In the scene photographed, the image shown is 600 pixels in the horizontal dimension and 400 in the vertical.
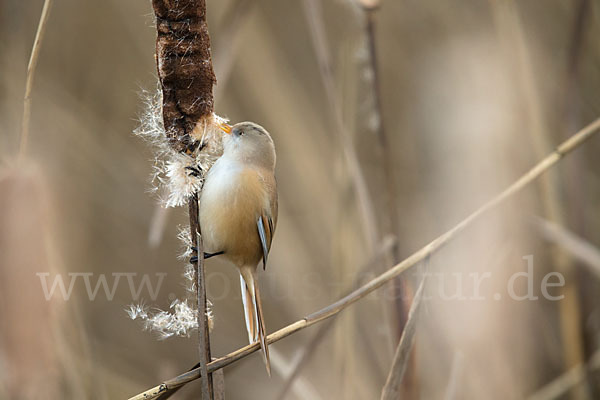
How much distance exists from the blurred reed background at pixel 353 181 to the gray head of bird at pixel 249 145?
26 cm

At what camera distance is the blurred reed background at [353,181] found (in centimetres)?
204

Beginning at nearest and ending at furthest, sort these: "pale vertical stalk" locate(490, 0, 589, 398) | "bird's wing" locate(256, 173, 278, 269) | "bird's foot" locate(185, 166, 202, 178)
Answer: "bird's foot" locate(185, 166, 202, 178) → "bird's wing" locate(256, 173, 278, 269) → "pale vertical stalk" locate(490, 0, 589, 398)

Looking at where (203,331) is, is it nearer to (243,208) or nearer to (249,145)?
(243,208)

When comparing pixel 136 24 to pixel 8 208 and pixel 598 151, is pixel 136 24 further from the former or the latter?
pixel 598 151

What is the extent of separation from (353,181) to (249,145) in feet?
1.45

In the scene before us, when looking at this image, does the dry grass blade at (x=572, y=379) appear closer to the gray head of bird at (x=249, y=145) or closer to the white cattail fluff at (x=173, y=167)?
the gray head of bird at (x=249, y=145)

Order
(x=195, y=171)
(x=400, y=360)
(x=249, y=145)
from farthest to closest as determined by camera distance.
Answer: (x=249, y=145) → (x=195, y=171) → (x=400, y=360)

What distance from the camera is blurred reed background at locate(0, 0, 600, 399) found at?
2.04 metres

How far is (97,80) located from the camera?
8.64ft

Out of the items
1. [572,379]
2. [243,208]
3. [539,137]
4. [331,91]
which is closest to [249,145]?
[243,208]

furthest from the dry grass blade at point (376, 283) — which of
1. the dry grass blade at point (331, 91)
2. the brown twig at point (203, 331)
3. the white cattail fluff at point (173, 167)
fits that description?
the dry grass blade at point (331, 91)

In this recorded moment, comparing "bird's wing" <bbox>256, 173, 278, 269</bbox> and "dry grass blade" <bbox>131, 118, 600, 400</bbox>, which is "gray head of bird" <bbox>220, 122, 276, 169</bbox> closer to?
"bird's wing" <bbox>256, 173, 278, 269</bbox>

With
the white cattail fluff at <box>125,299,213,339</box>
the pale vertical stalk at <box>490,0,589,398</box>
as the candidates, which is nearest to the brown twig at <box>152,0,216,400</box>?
the white cattail fluff at <box>125,299,213,339</box>

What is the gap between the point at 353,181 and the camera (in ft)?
6.30
